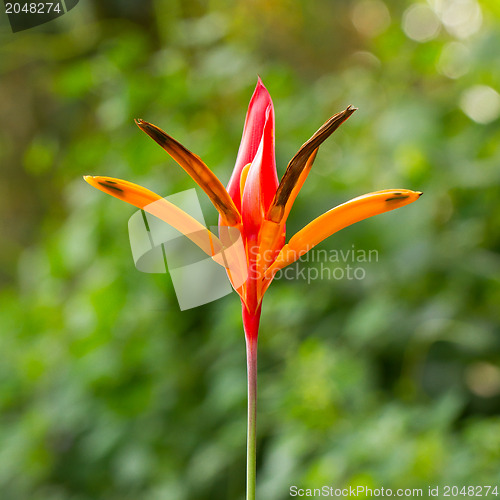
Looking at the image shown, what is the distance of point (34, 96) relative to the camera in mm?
1385

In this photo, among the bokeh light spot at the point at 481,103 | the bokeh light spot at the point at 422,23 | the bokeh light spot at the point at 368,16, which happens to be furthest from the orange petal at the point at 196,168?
the bokeh light spot at the point at 368,16

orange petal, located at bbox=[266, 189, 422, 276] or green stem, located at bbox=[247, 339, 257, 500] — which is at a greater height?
orange petal, located at bbox=[266, 189, 422, 276]

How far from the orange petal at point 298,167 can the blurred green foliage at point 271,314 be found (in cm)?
47

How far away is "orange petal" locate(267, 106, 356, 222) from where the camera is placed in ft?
0.51

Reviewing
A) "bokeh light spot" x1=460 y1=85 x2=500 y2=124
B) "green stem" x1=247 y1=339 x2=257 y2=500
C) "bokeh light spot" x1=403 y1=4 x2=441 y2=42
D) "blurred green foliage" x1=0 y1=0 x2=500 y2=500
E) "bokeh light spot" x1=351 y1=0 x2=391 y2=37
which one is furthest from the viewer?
"bokeh light spot" x1=351 y1=0 x2=391 y2=37

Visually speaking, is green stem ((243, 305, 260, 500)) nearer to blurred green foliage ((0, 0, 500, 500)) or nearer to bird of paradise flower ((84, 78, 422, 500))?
bird of paradise flower ((84, 78, 422, 500))

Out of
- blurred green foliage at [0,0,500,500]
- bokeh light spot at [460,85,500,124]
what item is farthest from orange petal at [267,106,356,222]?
bokeh light spot at [460,85,500,124]

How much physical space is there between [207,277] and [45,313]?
45cm

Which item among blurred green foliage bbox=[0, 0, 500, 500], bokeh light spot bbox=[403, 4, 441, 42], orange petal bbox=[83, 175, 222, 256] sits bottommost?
blurred green foliage bbox=[0, 0, 500, 500]

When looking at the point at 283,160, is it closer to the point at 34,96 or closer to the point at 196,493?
the point at 196,493

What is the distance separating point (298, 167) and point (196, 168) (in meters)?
0.03

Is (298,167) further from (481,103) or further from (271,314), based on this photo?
(481,103)

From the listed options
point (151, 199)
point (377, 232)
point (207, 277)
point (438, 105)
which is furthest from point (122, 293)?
point (151, 199)

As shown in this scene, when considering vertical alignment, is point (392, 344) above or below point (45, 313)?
below
